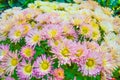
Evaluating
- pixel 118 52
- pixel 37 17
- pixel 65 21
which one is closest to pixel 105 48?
pixel 118 52

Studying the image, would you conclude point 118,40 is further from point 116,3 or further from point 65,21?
point 116,3

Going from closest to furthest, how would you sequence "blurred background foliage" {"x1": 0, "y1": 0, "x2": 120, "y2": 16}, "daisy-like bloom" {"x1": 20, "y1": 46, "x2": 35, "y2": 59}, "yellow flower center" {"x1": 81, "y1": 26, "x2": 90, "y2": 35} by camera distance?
"daisy-like bloom" {"x1": 20, "y1": 46, "x2": 35, "y2": 59} → "yellow flower center" {"x1": 81, "y1": 26, "x2": 90, "y2": 35} → "blurred background foliage" {"x1": 0, "y1": 0, "x2": 120, "y2": 16}

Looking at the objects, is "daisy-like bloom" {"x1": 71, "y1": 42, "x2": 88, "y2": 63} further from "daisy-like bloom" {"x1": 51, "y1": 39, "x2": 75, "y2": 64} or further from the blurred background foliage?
the blurred background foliage

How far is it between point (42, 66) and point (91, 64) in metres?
0.34

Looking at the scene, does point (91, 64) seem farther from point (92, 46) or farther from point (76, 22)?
point (76, 22)

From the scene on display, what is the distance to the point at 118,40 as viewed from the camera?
11.4 ft

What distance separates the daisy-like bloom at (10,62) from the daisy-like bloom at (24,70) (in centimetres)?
5

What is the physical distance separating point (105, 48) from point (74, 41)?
0.82 ft

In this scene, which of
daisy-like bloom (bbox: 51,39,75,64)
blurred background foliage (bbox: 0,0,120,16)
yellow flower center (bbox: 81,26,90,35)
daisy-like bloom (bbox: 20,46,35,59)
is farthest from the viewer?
blurred background foliage (bbox: 0,0,120,16)

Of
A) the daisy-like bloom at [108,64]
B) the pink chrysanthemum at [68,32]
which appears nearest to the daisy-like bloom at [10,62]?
the pink chrysanthemum at [68,32]

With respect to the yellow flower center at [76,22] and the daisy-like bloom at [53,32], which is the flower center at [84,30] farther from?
the daisy-like bloom at [53,32]

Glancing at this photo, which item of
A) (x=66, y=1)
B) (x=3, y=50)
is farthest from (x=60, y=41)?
(x=66, y=1)

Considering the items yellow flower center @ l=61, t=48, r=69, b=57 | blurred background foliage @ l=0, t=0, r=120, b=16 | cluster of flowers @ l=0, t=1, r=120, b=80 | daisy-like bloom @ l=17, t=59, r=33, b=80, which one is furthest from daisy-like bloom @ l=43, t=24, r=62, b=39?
blurred background foliage @ l=0, t=0, r=120, b=16

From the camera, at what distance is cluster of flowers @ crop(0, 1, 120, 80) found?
3.00 metres
